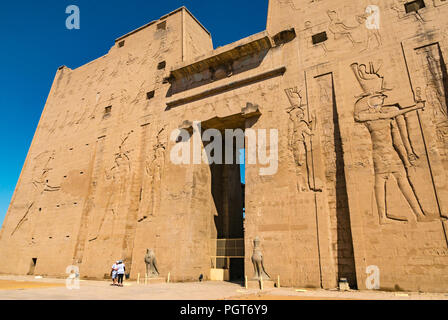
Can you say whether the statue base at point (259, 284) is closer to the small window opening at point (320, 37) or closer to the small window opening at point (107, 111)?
the small window opening at point (320, 37)

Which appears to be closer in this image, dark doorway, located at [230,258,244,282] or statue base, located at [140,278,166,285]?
statue base, located at [140,278,166,285]

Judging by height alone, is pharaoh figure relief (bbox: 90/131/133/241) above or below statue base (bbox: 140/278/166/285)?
above

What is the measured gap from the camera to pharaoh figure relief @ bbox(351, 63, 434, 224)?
29.1 ft

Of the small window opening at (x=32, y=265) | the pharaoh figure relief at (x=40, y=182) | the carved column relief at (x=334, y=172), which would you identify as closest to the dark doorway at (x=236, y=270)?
the carved column relief at (x=334, y=172)

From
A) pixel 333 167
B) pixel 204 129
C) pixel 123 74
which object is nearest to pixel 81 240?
pixel 204 129

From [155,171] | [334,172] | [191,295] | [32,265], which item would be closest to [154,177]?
[155,171]

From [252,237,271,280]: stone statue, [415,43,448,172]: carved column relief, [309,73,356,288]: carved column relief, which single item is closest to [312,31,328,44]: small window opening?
[309,73,356,288]: carved column relief

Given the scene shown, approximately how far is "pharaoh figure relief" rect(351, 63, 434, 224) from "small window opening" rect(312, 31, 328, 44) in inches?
97.2

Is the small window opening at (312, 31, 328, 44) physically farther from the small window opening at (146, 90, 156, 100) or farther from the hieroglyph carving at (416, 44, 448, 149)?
the small window opening at (146, 90, 156, 100)

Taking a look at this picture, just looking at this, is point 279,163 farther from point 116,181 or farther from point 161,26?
point 161,26

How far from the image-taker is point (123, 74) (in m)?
19.0

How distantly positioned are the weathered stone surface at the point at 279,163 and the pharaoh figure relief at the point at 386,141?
0.13ft

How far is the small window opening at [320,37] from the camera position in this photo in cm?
1206

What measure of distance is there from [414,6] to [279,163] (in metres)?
7.44
